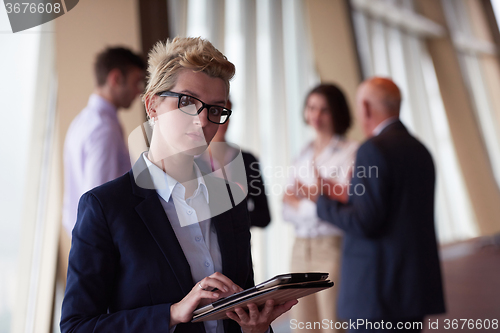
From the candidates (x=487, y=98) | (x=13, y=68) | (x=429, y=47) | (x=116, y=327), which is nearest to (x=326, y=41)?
(x=429, y=47)

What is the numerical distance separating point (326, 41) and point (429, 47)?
150 cm

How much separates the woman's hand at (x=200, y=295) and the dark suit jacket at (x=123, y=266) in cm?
2

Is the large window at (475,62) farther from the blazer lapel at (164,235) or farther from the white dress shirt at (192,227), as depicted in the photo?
the blazer lapel at (164,235)

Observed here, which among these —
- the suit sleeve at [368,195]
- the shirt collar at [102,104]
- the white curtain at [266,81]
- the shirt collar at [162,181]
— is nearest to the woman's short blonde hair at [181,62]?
the shirt collar at [162,181]

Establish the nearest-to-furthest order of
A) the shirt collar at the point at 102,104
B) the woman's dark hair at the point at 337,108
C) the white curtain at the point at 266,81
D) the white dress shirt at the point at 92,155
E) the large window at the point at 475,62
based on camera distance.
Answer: the white dress shirt at the point at 92,155
the shirt collar at the point at 102,104
the woman's dark hair at the point at 337,108
the white curtain at the point at 266,81
the large window at the point at 475,62

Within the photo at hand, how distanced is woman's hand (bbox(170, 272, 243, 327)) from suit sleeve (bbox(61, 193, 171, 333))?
2 centimetres

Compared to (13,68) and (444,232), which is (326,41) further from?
(13,68)

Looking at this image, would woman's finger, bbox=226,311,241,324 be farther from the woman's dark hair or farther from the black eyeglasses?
the woman's dark hair

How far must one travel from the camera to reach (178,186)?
1029 mm

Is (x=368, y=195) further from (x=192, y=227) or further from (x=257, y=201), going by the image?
(x=192, y=227)

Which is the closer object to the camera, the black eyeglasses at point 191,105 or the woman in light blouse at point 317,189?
the black eyeglasses at point 191,105

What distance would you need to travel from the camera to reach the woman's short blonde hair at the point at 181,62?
974 mm

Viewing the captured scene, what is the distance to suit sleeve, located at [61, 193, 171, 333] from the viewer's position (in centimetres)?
Result: 85

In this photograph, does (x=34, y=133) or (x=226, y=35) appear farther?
(x=226, y=35)
